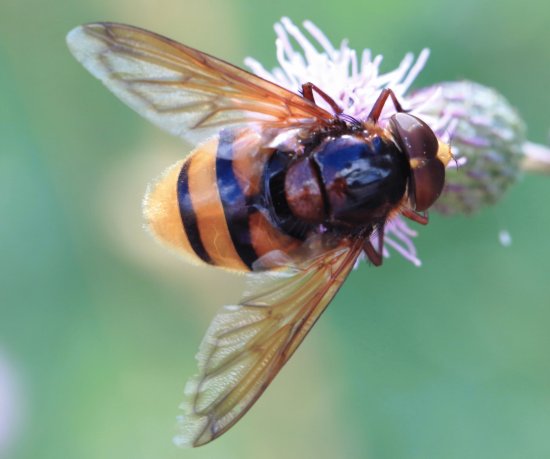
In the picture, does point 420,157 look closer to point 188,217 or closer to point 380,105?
point 380,105

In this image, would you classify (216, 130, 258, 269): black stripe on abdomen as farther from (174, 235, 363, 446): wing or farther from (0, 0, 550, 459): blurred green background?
(0, 0, 550, 459): blurred green background

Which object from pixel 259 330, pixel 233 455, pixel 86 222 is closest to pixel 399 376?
pixel 233 455

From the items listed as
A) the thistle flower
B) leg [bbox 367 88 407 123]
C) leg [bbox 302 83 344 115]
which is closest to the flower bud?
the thistle flower

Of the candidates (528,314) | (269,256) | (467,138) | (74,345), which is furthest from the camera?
(74,345)

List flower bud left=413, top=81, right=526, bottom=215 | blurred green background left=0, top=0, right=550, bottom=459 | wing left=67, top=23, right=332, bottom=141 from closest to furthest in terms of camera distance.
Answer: wing left=67, top=23, right=332, bottom=141, flower bud left=413, top=81, right=526, bottom=215, blurred green background left=0, top=0, right=550, bottom=459

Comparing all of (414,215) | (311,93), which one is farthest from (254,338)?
(311,93)

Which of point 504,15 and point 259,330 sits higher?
point 504,15

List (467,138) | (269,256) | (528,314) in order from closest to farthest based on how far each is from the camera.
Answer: (269,256) → (467,138) → (528,314)

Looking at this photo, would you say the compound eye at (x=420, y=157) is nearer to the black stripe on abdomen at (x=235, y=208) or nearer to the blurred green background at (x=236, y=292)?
the black stripe on abdomen at (x=235, y=208)

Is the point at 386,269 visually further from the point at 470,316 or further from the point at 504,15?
the point at 504,15
